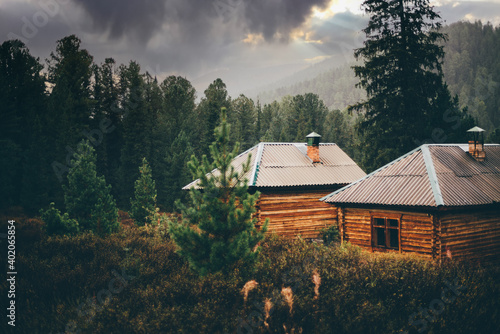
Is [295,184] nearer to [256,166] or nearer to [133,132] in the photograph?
[256,166]

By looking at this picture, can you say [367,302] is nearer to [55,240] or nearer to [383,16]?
[55,240]

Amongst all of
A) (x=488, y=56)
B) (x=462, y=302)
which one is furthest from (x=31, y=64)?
(x=488, y=56)

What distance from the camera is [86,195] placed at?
20.1m

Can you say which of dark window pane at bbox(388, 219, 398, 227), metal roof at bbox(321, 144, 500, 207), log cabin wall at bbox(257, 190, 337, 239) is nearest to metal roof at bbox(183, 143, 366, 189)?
log cabin wall at bbox(257, 190, 337, 239)

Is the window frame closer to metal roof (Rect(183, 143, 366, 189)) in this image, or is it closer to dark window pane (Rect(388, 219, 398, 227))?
dark window pane (Rect(388, 219, 398, 227))

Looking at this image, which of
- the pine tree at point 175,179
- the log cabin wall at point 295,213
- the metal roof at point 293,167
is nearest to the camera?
the log cabin wall at point 295,213

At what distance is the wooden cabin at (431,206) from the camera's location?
51.6ft

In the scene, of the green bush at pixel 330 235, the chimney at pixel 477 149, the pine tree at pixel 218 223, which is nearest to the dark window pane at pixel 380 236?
the green bush at pixel 330 235

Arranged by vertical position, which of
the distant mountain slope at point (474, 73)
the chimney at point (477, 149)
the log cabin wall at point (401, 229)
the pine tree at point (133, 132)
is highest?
the distant mountain slope at point (474, 73)

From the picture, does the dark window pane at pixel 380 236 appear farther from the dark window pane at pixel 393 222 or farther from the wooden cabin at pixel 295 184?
the wooden cabin at pixel 295 184

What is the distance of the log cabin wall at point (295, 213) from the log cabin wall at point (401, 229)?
12.5ft

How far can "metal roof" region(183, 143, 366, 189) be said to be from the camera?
71.8 ft

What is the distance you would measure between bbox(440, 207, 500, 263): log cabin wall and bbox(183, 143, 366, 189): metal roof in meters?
8.18

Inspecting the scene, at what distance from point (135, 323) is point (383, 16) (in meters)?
26.3
